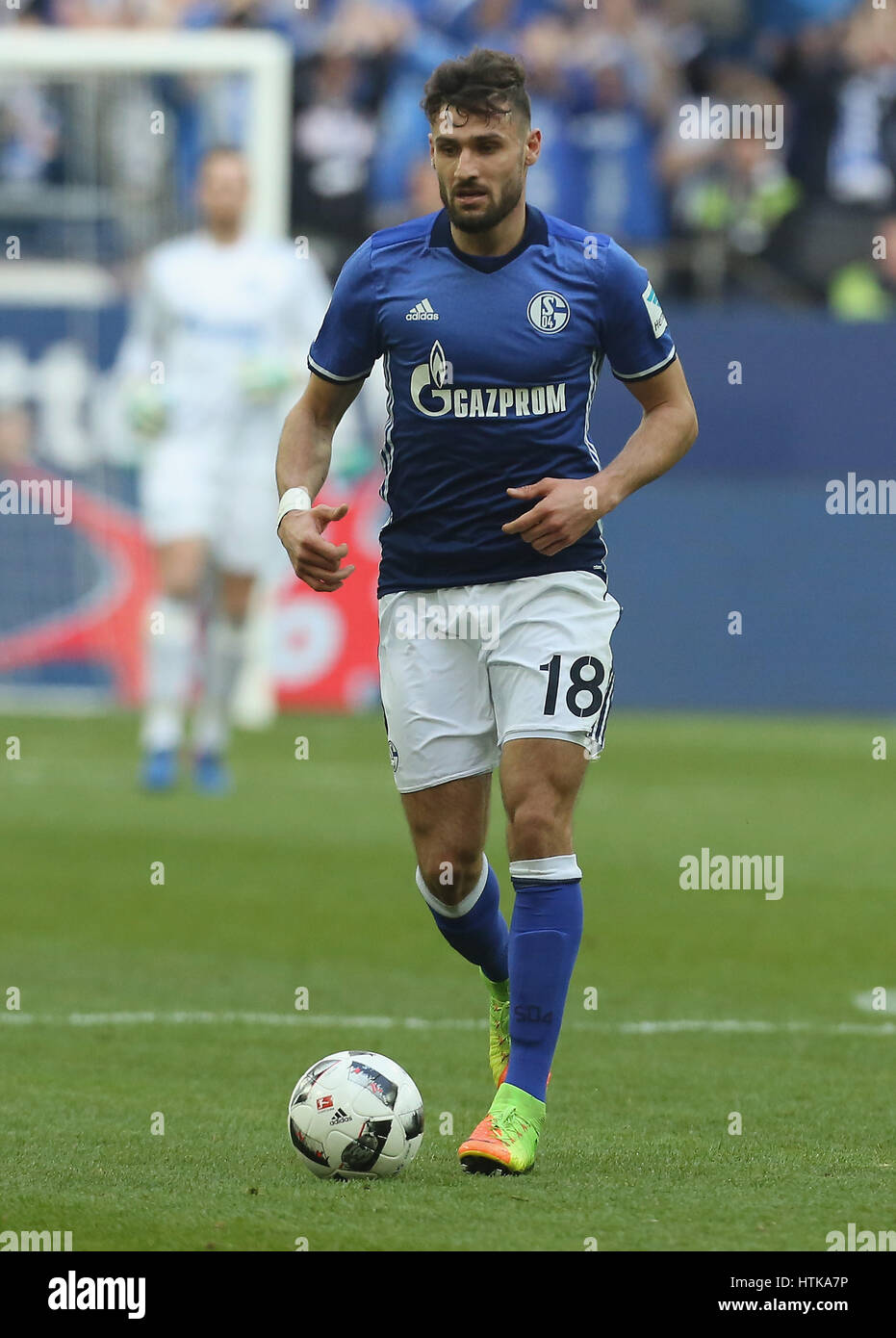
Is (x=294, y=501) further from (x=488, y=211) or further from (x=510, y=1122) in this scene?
(x=510, y=1122)

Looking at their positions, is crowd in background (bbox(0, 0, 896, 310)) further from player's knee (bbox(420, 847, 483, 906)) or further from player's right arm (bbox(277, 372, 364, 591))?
player's knee (bbox(420, 847, 483, 906))

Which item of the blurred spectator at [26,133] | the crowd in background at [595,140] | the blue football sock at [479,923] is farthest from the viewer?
the blurred spectator at [26,133]

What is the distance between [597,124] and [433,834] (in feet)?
45.0

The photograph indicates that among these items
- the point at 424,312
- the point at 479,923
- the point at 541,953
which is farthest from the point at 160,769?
the point at 541,953

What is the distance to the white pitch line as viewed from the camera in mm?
6562

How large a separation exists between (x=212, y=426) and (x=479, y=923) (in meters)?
7.48

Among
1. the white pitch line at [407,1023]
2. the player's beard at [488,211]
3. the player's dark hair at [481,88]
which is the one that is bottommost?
the white pitch line at [407,1023]

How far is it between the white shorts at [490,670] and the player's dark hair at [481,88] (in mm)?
1007

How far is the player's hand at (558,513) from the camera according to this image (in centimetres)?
488

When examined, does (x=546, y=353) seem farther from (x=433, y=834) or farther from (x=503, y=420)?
(x=433, y=834)

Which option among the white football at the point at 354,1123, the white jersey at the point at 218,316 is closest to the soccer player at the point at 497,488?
the white football at the point at 354,1123

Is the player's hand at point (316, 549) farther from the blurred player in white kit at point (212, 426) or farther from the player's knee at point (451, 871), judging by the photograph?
the blurred player in white kit at point (212, 426)

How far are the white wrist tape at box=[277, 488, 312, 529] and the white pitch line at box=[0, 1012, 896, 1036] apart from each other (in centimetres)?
189
